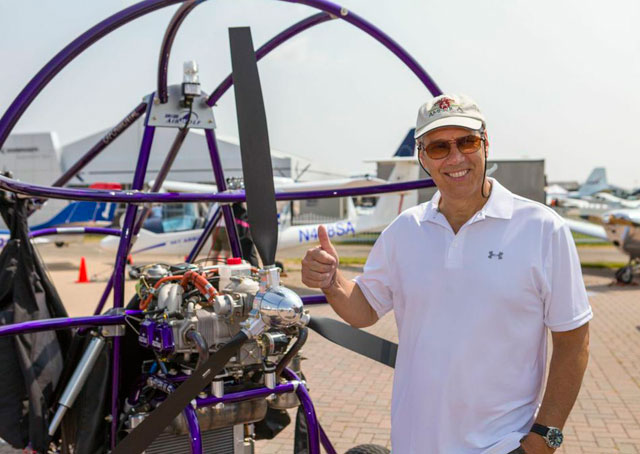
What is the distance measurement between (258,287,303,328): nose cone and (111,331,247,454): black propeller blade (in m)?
0.14

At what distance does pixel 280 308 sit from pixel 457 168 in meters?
0.80

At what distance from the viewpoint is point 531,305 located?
2.03 metres

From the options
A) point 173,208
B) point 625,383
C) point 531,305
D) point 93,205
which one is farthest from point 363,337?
point 173,208

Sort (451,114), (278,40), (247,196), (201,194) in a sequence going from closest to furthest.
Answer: (451,114) < (247,196) < (201,194) < (278,40)

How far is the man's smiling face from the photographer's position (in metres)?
2.15

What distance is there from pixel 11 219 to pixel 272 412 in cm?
190

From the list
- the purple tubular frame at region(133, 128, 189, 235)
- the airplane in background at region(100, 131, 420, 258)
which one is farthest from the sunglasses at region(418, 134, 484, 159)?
the airplane in background at region(100, 131, 420, 258)

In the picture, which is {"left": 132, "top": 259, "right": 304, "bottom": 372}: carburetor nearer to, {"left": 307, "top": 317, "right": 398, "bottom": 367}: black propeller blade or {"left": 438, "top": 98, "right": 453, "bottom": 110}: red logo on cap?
{"left": 307, "top": 317, "right": 398, "bottom": 367}: black propeller blade

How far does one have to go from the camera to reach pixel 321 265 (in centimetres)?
230

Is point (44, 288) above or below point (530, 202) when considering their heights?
below

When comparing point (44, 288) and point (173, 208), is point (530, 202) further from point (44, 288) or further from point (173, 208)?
point (173, 208)

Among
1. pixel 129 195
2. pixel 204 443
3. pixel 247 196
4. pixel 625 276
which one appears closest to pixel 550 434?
pixel 247 196

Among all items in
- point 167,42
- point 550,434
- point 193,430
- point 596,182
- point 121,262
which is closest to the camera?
Answer: point 550,434

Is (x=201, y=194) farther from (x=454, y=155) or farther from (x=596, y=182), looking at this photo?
(x=596, y=182)
